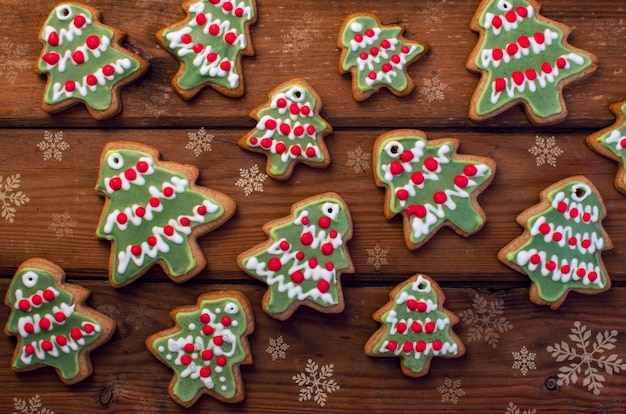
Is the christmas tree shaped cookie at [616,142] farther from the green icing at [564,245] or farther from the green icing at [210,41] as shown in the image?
the green icing at [210,41]

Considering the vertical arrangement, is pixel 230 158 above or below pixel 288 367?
above

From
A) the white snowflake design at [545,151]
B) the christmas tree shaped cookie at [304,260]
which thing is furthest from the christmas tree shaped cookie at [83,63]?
the white snowflake design at [545,151]

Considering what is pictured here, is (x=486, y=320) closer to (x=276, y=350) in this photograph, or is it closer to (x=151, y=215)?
(x=276, y=350)

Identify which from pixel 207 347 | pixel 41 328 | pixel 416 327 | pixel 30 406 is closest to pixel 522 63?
pixel 416 327

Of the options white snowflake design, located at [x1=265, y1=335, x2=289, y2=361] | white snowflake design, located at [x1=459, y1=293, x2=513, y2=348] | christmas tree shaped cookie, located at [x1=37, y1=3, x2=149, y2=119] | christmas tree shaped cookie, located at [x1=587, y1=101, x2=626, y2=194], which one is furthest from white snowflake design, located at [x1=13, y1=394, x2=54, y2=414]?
christmas tree shaped cookie, located at [x1=587, y1=101, x2=626, y2=194]

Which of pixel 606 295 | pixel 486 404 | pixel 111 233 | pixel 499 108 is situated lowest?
pixel 486 404

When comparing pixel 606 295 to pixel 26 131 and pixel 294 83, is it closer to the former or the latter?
pixel 294 83

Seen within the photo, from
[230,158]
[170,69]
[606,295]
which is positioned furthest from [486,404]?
[170,69]
